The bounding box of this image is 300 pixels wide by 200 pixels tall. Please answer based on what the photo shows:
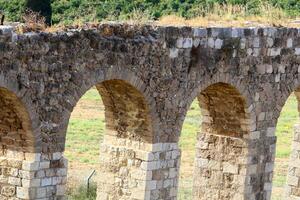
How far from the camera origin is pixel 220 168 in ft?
58.4

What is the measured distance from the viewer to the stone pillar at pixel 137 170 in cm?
1566

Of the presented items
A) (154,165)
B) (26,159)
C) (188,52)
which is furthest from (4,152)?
(188,52)

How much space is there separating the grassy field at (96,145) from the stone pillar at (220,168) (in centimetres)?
302

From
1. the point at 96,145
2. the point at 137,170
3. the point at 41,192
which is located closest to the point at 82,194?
the point at 137,170

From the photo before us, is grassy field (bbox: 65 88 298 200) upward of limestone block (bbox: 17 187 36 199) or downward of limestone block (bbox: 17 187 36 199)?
upward

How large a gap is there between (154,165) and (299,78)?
14.4ft

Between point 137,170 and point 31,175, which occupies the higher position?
point 137,170

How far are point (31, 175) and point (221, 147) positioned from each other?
5142 millimetres

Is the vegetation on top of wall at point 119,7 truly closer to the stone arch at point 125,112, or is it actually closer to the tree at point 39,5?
the tree at point 39,5

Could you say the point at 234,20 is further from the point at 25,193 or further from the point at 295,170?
the point at 25,193

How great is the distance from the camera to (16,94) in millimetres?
13352

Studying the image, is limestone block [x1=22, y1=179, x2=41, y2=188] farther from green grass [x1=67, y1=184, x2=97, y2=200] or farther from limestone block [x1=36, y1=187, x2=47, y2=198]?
green grass [x1=67, y1=184, x2=97, y2=200]

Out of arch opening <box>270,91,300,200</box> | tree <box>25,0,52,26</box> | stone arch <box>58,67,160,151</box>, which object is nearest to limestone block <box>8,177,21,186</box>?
stone arch <box>58,67,160,151</box>

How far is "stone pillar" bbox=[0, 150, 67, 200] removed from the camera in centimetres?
1388
